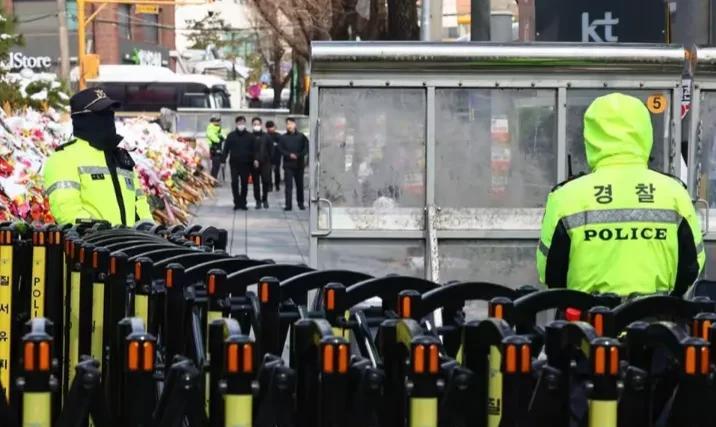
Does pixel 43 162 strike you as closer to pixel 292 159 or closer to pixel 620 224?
pixel 620 224

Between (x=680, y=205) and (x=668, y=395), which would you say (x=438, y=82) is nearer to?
(x=680, y=205)

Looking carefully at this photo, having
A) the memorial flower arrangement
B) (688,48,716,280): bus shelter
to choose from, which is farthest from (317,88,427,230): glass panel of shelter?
(688,48,716,280): bus shelter

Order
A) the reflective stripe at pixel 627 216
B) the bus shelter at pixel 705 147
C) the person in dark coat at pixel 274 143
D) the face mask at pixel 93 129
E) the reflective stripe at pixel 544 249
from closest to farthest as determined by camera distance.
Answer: the reflective stripe at pixel 627 216, the reflective stripe at pixel 544 249, the face mask at pixel 93 129, the bus shelter at pixel 705 147, the person in dark coat at pixel 274 143

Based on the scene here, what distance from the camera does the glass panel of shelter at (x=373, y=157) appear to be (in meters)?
11.3

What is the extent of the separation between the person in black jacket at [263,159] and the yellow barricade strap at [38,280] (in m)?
23.6

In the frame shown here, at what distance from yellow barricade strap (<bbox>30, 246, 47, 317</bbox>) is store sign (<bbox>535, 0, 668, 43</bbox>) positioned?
7.14 meters

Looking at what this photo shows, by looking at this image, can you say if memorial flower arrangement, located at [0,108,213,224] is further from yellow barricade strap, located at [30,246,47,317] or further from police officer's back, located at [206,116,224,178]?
police officer's back, located at [206,116,224,178]

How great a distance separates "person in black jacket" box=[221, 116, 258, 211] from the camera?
1196 inches

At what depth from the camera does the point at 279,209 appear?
31.5 m

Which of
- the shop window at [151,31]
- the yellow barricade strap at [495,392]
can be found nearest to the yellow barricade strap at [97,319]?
the yellow barricade strap at [495,392]

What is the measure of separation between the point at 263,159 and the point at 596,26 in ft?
60.2

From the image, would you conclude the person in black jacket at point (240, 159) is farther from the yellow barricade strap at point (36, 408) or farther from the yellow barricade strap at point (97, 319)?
the yellow barricade strap at point (36, 408)

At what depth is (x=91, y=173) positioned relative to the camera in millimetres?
8891

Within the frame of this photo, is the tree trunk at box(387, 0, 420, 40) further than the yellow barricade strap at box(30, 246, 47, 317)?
Yes
